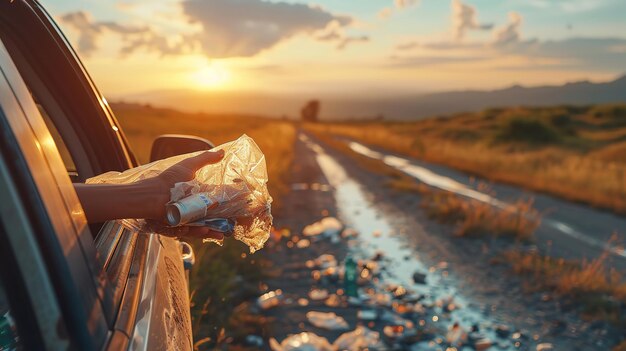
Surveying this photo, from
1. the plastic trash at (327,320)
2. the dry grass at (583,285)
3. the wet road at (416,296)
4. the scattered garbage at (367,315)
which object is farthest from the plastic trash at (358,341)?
the dry grass at (583,285)

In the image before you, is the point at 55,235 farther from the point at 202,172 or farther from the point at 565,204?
the point at 565,204

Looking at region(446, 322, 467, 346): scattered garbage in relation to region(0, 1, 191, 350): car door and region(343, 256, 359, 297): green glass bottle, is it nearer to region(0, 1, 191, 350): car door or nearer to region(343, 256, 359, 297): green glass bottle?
region(343, 256, 359, 297): green glass bottle

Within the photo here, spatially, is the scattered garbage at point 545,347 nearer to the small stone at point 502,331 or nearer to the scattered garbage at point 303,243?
the small stone at point 502,331

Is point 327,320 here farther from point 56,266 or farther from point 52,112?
point 56,266

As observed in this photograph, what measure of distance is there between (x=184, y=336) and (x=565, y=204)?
11.5 m

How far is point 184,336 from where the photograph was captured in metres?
1.61

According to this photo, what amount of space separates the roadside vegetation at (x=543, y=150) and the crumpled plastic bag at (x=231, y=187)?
435 inches

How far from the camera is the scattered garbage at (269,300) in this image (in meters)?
5.17

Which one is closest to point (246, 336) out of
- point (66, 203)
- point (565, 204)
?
point (66, 203)

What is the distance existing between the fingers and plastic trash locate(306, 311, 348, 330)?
334cm

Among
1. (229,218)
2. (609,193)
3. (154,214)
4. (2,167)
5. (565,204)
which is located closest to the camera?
(2,167)

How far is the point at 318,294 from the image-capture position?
5496mm

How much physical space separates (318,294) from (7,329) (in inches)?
183

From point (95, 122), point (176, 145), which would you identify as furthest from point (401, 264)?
point (95, 122)
